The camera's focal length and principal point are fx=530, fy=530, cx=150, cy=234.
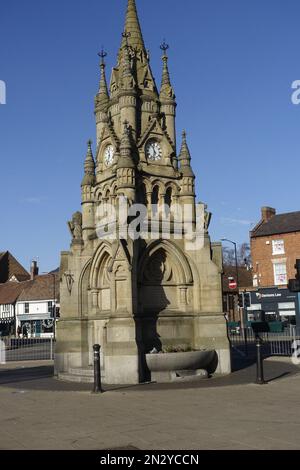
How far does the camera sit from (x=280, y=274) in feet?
165

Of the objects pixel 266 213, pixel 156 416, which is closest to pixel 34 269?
pixel 266 213

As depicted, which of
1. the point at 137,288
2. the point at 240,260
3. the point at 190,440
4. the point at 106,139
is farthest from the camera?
the point at 240,260

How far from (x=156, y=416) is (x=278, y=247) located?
1645 inches

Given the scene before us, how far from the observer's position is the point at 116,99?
2062 centimetres

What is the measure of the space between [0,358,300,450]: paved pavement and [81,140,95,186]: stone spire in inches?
311

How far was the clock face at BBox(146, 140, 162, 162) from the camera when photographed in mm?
19938

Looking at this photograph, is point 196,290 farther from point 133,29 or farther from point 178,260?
point 133,29

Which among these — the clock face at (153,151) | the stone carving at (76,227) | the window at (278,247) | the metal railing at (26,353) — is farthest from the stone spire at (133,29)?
the window at (278,247)

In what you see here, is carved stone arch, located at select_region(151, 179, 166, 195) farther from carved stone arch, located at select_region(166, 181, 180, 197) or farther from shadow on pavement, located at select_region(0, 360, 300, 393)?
shadow on pavement, located at select_region(0, 360, 300, 393)

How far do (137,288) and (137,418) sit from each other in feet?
23.8
